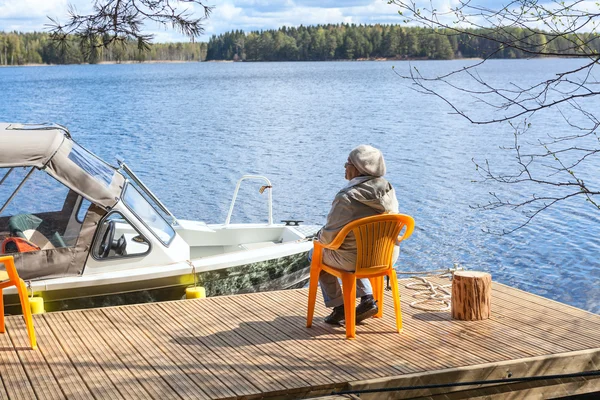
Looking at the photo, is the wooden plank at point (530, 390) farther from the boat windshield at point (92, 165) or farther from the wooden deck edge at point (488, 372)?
the boat windshield at point (92, 165)

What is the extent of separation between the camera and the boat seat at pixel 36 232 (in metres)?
6.93

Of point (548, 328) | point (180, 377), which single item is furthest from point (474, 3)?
point (180, 377)

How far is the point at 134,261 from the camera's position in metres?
7.32

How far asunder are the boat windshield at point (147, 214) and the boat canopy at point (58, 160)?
18 cm

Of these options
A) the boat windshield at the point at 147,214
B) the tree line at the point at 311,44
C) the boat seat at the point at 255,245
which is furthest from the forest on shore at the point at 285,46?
the boat windshield at the point at 147,214

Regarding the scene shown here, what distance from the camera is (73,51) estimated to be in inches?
277

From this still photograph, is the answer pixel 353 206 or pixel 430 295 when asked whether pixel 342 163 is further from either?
pixel 353 206

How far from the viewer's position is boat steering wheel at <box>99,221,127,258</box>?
279 inches

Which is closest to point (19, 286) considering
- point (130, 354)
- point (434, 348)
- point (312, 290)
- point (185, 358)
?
point (130, 354)

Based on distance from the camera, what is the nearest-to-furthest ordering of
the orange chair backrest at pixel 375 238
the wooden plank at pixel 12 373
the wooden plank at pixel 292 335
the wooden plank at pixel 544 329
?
the wooden plank at pixel 12 373
the wooden plank at pixel 292 335
the orange chair backrest at pixel 375 238
the wooden plank at pixel 544 329

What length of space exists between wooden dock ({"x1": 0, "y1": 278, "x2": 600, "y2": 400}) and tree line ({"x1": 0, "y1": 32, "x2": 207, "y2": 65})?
7.33 ft

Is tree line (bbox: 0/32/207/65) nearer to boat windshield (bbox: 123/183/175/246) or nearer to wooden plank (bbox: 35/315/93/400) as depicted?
boat windshield (bbox: 123/183/175/246)

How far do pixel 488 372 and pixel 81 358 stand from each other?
8.58ft

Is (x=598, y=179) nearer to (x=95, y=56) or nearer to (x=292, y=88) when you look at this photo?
(x=95, y=56)
